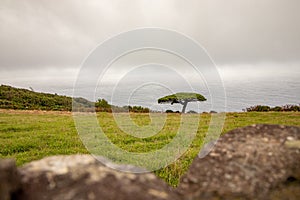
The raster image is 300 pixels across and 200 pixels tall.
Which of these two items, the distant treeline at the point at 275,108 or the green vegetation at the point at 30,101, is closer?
the distant treeline at the point at 275,108

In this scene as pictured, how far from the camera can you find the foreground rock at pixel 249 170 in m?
3.72

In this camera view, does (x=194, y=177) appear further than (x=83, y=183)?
Yes

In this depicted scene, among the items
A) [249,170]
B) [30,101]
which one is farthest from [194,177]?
[30,101]

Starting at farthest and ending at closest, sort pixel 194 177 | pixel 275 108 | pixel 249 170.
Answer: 1. pixel 275 108
2. pixel 194 177
3. pixel 249 170

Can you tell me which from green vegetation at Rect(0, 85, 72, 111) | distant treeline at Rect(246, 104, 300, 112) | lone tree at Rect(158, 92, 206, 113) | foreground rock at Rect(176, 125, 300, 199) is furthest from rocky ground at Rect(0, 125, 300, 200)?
green vegetation at Rect(0, 85, 72, 111)

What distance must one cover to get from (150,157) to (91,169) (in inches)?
351

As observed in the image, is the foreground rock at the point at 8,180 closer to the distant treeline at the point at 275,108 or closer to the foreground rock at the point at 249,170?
the foreground rock at the point at 249,170

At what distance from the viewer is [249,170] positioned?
3.88 meters

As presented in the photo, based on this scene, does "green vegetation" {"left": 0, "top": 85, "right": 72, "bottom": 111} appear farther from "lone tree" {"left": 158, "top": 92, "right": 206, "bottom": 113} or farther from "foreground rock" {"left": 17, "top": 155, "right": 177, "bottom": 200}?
"foreground rock" {"left": 17, "top": 155, "right": 177, "bottom": 200}

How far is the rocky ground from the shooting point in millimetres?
3453

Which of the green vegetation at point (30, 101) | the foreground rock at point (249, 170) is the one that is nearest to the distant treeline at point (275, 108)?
the green vegetation at point (30, 101)

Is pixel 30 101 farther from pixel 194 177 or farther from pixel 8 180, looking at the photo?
pixel 194 177

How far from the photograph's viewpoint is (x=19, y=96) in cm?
5266

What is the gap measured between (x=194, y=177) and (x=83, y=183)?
149 centimetres
